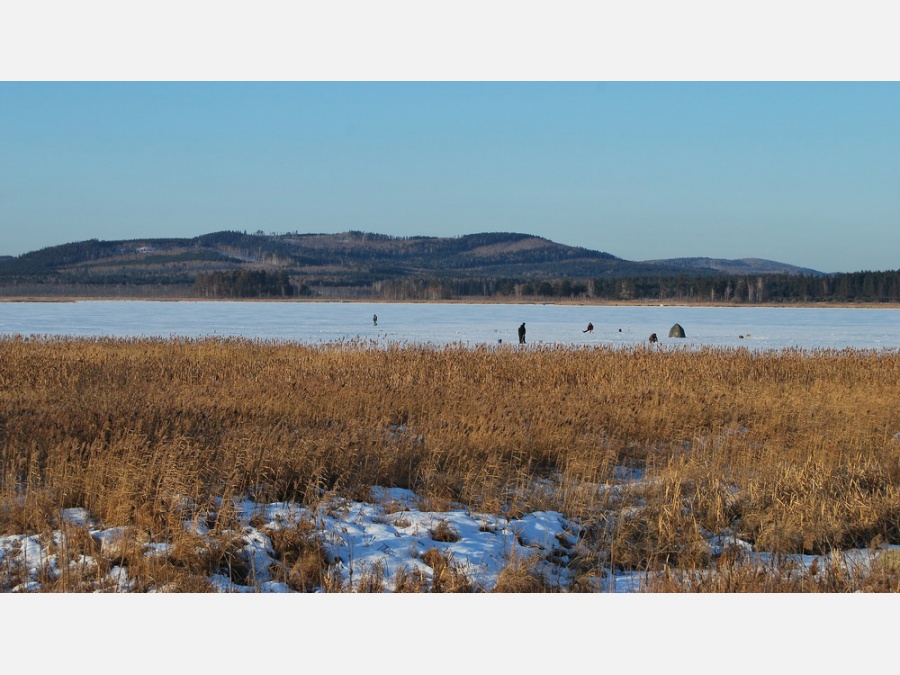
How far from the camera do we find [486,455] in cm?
947

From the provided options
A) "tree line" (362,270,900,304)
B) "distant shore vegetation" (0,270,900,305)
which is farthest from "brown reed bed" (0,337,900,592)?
"tree line" (362,270,900,304)

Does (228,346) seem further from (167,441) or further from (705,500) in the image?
(705,500)

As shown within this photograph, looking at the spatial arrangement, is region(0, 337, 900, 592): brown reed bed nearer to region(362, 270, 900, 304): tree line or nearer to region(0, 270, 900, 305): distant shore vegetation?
region(0, 270, 900, 305): distant shore vegetation

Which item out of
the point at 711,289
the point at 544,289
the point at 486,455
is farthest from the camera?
the point at 544,289

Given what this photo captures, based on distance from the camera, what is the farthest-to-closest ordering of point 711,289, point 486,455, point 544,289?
point 544,289
point 711,289
point 486,455

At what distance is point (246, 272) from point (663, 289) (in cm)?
8175

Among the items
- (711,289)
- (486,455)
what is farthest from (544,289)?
(486,455)

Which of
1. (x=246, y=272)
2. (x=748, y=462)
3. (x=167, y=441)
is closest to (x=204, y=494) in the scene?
(x=167, y=441)

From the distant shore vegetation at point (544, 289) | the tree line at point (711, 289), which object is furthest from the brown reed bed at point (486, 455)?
the tree line at point (711, 289)

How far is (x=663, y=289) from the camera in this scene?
5842 inches

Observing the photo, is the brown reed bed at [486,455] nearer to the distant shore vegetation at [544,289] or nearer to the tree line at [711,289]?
the distant shore vegetation at [544,289]

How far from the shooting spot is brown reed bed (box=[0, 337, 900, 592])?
6.65 meters

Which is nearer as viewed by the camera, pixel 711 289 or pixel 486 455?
pixel 486 455

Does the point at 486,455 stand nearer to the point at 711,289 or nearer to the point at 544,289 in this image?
the point at 711,289
